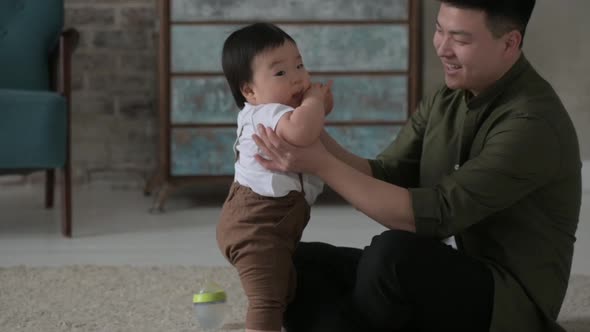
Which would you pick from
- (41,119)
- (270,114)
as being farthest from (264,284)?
(41,119)

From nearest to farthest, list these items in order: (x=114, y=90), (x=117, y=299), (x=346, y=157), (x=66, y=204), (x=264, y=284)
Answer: (x=264, y=284) → (x=346, y=157) → (x=117, y=299) → (x=66, y=204) → (x=114, y=90)

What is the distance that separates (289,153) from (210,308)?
53 centimetres

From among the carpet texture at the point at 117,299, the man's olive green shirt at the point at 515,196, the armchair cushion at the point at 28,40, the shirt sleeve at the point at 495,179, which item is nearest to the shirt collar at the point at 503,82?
the man's olive green shirt at the point at 515,196

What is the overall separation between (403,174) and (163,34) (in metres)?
1.91

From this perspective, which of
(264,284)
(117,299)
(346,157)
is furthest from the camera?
(117,299)

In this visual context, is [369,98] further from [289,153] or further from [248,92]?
[289,153]

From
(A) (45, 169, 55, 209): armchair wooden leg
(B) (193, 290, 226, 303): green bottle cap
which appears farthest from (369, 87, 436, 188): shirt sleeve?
(A) (45, 169, 55, 209): armchair wooden leg

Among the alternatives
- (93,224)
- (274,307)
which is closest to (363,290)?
(274,307)

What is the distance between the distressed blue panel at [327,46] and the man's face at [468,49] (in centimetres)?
205

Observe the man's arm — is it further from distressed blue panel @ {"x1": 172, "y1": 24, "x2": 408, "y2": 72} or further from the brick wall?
the brick wall

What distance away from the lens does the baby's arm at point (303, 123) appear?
1.76m

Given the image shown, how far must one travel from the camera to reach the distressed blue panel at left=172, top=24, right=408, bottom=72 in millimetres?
3838

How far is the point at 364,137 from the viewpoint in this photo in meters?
3.94

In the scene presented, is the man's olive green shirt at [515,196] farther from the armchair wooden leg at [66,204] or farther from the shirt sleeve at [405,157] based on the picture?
the armchair wooden leg at [66,204]
